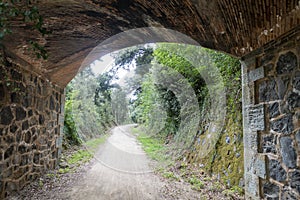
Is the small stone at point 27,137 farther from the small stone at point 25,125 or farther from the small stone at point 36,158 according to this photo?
the small stone at point 36,158

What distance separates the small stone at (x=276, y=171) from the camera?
2092 millimetres

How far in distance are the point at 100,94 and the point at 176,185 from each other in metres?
9.40

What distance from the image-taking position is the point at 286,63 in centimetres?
210

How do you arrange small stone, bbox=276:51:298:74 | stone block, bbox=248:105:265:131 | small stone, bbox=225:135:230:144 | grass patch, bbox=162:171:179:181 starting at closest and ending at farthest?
small stone, bbox=276:51:298:74 < stone block, bbox=248:105:265:131 < small stone, bbox=225:135:230:144 < grass patch, bbox=162:171:179:181

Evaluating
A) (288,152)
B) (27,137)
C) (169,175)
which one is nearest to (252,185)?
(288,152)

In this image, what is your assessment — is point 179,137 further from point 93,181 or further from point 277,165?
point 277,165

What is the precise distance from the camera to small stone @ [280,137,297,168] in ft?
6.42

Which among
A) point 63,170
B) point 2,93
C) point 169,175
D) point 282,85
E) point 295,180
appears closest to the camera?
point 295,180

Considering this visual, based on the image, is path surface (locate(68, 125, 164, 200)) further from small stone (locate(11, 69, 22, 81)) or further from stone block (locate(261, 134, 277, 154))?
small stone (locate(11, 69, 22, 81))

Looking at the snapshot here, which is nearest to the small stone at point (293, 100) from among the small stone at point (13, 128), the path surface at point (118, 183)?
the path surface at point (118, 183)

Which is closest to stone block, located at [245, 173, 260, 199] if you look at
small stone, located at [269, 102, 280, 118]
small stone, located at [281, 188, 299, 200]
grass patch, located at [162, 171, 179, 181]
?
small stone, located at [281, 188, 299, 200]

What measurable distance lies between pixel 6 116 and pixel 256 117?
342 centimetres

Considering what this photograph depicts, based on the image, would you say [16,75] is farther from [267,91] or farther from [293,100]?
[293,100]

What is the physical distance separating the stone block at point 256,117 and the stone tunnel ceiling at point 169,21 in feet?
2.47
